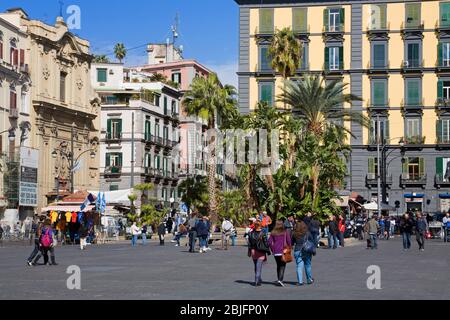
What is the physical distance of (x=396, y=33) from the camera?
73.4 meters

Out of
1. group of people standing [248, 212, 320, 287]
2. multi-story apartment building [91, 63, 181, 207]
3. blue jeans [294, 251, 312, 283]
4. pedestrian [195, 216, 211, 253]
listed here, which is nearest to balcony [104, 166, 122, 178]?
multi-story apartment building [91, 63, 181, 207]

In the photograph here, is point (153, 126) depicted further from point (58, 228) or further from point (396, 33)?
point (58, 228)

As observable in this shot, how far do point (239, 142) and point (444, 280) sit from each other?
78.6 feet

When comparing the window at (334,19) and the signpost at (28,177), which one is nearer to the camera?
the signpost at (28,177)

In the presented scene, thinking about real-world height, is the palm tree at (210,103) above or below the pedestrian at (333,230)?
above

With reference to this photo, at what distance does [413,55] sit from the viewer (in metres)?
73.0

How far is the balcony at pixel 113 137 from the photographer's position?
84.0m

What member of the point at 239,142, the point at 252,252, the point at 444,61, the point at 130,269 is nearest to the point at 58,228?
the point at 239,142

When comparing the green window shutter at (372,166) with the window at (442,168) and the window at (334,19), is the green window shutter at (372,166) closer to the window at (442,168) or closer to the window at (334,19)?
the window at (442,168)

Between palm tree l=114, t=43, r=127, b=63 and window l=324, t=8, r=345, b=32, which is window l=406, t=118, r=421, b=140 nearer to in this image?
window l=324, t=8, r=345, b=32

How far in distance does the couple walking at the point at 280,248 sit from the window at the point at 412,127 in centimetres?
5513

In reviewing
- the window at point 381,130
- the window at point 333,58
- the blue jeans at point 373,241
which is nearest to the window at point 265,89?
the window at point 333,58

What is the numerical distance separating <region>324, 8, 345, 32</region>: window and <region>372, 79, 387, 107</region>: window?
5.54 m
